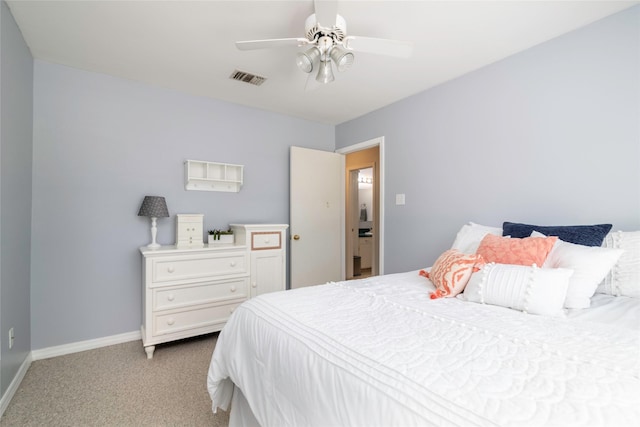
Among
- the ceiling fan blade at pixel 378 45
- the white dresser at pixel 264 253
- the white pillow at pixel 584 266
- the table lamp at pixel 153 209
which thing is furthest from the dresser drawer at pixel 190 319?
the white pillow at pixel 584 266

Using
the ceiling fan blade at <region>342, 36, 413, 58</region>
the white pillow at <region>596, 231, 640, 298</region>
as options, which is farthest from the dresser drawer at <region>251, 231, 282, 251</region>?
the white pillow at <region>596, 231, 640, 298</region>

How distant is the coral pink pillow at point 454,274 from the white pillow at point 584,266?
1.08 ft

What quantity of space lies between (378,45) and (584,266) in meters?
1.55

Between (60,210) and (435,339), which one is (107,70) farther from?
(435,339)

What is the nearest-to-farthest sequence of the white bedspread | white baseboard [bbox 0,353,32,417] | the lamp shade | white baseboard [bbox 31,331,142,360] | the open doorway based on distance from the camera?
the white bedspread
white baseboard [bbox 0,353,32,417]
white baseboard [bbox 31,331,142,360]
the lamp shade
the open doorway

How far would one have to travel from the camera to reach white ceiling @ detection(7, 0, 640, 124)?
71.6 inches

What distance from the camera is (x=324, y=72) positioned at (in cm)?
188

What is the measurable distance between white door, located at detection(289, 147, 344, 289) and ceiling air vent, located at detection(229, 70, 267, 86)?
98cm

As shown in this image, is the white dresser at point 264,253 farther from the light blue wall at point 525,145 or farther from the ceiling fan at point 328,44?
the ceiling fan at point 328,44

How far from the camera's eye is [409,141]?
313cm

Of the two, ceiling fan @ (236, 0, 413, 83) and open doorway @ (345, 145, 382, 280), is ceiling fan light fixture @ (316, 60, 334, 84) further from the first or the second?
open doorway @ (345, 145, 382, 280)

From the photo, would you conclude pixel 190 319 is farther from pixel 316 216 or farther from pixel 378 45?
pixel 378 45

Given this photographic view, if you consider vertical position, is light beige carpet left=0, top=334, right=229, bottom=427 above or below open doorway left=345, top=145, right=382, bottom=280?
below

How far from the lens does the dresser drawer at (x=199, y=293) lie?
2.52 meters
